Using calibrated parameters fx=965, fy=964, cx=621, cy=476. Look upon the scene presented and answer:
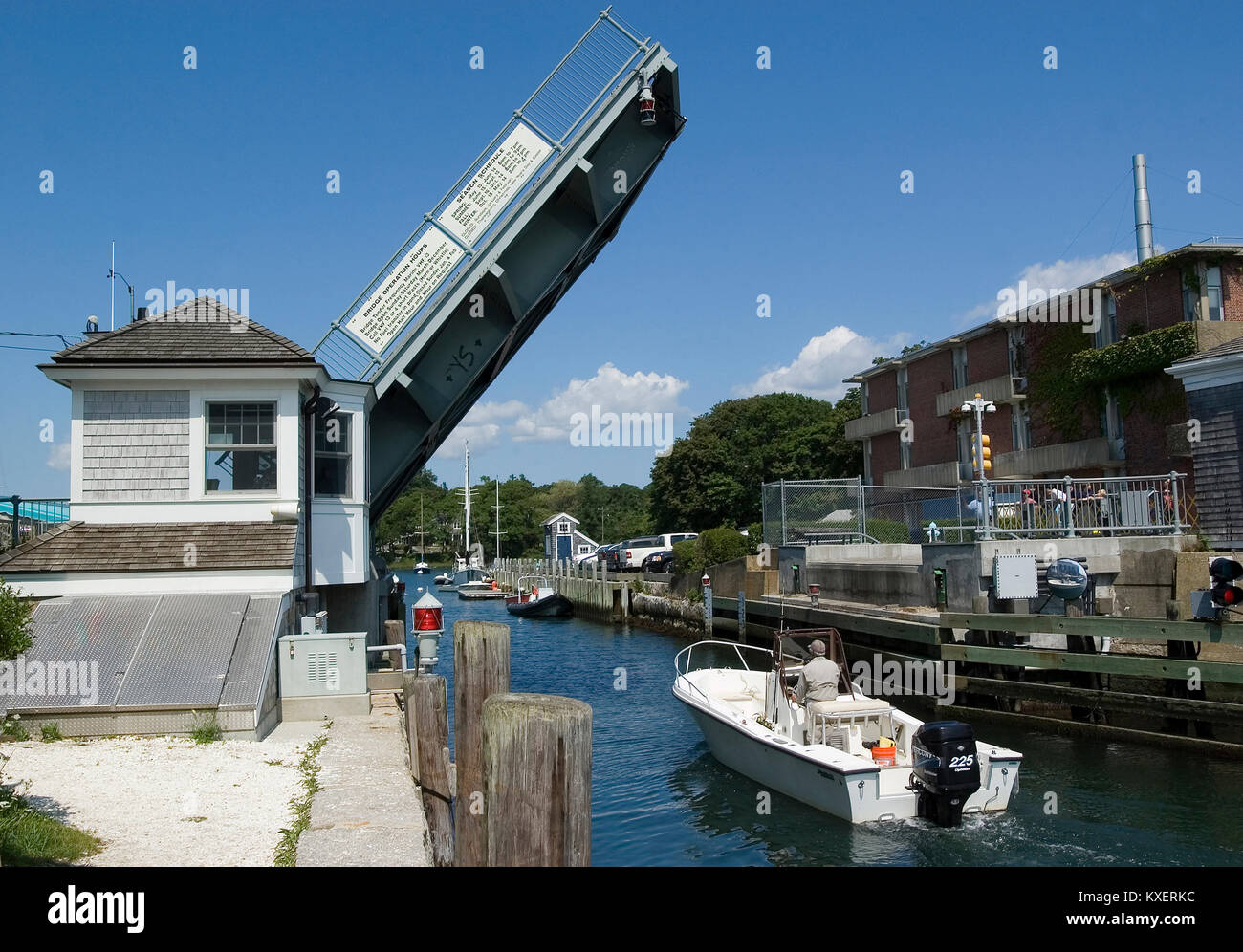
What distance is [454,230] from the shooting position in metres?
13.0

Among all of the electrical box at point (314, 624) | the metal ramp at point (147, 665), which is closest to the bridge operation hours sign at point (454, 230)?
the electrical box at point (314, 624)

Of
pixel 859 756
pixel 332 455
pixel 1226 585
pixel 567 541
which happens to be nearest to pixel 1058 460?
pixel 1226 585

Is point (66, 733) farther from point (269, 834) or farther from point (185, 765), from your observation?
point (269, 834)

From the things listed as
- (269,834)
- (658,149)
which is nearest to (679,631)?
(658,149)

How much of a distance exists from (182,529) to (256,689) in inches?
125

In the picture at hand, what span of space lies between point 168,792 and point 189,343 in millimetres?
6845

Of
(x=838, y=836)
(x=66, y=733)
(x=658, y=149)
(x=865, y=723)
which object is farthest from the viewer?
(x=658, y=149)

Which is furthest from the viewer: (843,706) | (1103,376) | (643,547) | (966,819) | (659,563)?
(643,547)

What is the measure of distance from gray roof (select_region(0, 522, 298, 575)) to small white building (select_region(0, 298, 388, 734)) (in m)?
0.02

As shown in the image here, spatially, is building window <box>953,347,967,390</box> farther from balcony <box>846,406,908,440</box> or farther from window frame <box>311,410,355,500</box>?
window frame <box>311,410,355,500</box>

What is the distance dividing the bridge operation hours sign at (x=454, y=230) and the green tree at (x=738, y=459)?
42.3m

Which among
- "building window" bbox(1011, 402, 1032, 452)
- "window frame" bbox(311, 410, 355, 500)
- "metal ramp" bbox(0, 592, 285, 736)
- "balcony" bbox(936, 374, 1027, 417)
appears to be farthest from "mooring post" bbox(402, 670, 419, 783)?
"building window" bbox(1011, 402, 1032, 452)

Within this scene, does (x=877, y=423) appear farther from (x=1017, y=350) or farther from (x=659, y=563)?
(x=659, y=563)
